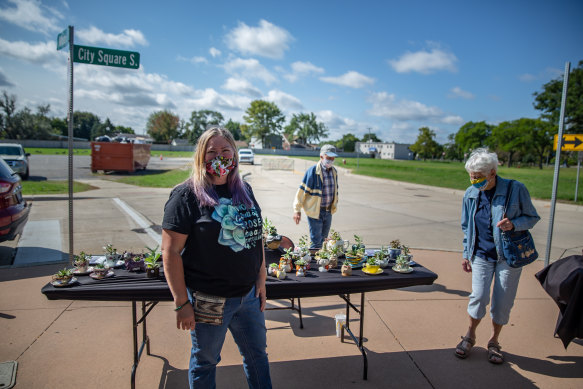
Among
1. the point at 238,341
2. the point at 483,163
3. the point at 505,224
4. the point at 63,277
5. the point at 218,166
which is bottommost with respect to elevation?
the point at 238,341

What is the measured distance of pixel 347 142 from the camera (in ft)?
438

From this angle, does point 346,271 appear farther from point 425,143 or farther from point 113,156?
point 425,143

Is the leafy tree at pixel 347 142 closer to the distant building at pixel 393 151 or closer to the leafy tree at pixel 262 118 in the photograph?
the distant building at pixel 393 151

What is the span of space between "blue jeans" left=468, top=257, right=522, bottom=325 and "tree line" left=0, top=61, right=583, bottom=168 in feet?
151

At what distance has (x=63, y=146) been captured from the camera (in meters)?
71.6

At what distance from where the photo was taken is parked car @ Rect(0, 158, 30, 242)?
5310 mm

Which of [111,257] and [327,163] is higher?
[327,163]

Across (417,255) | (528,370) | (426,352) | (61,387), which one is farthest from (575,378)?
(61,387)

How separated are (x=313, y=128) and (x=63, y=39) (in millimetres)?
122831

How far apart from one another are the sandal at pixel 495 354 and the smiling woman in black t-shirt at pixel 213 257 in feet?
7.62

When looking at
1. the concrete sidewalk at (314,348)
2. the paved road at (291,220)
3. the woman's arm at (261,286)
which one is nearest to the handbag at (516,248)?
the concrete sidewalk at (314,348)

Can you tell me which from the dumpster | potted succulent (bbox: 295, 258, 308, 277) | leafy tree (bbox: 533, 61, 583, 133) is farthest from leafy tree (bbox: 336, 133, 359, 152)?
potted succulent (bbox: 295, 258, 308, 277)

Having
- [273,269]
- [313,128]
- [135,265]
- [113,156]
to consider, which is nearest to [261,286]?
[273,269]

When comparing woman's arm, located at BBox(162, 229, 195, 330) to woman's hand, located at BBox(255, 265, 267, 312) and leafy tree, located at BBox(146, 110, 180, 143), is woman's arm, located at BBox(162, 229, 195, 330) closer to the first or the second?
woman's hand, located at BBox(255, 265, 267, 312)
